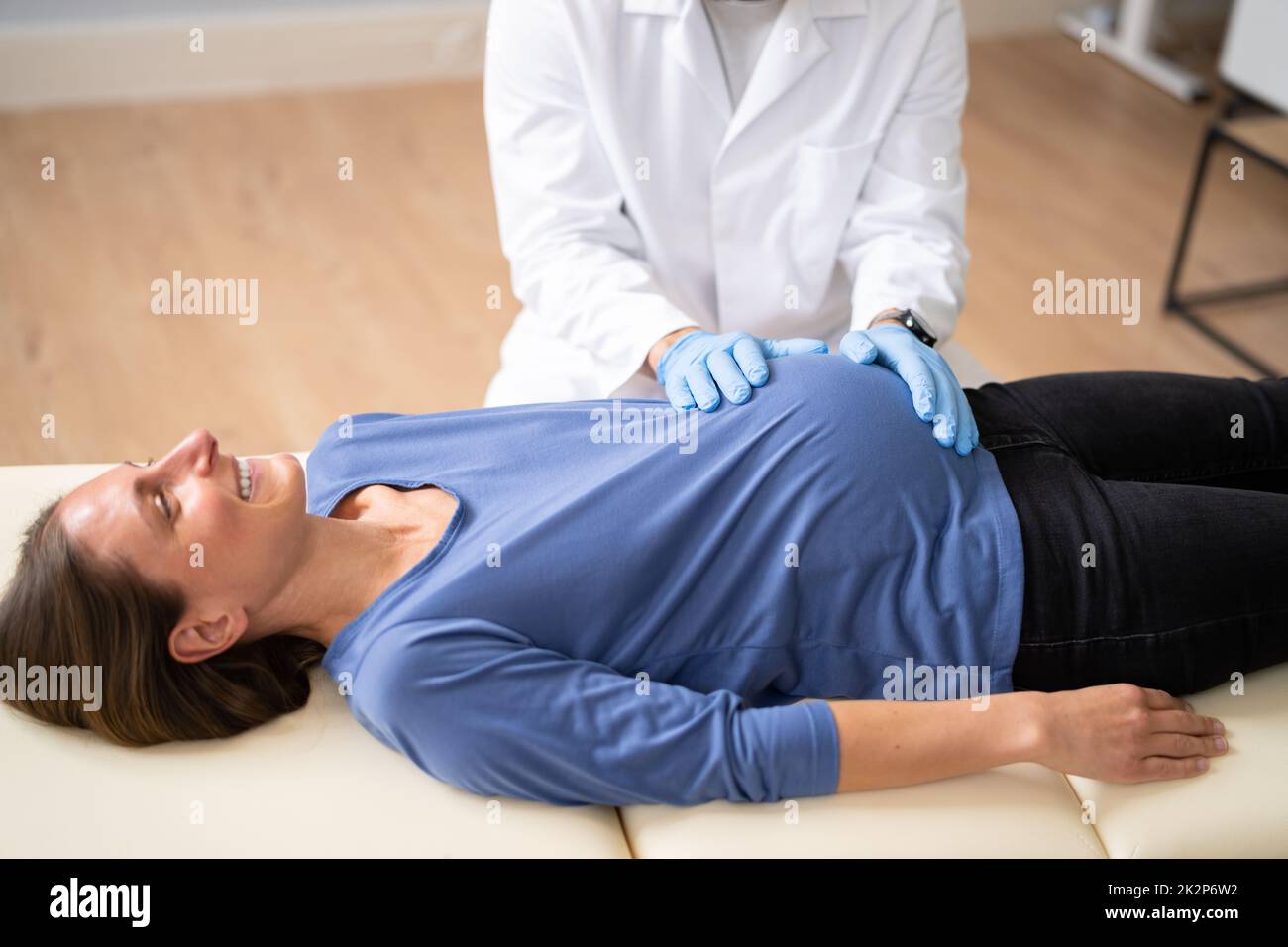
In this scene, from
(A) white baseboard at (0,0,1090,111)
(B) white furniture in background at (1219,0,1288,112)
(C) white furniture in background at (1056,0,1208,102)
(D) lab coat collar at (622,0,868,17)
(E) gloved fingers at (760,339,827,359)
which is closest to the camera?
(E) gloved fingers at (760,339,827,359)

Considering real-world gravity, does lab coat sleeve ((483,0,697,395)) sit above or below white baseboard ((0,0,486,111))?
below

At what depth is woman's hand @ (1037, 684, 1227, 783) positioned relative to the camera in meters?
1.22

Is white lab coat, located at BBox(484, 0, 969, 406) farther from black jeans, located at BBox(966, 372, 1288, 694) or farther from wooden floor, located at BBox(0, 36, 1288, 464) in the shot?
wooden floor, located at BBox(0, 36, 1288, 464)

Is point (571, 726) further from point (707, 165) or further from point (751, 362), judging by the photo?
point (707, 165)

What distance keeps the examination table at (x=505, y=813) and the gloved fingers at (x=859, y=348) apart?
0.46 m

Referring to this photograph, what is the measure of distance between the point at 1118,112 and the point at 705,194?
2214 mm

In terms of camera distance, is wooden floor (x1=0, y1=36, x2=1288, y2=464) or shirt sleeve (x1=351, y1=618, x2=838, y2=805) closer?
shirt sleeve (x1=351, y1=618, x2=838, y2=805)

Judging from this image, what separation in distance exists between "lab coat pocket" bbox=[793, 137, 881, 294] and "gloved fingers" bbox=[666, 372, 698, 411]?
0.36 m

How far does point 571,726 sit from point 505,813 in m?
0.13

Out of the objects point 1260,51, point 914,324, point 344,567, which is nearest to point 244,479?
point 344,567

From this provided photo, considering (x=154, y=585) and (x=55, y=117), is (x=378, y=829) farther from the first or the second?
(x=55, y=117)

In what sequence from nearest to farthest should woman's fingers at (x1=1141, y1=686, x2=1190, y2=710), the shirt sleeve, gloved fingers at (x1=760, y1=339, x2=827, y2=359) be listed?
1. the shirt sleeve
2. woman's fingers at (x1=1141, y1=686, x2=1190, y2=710)
3. gloved fingers at (x1=760, y1=339, x2=827, y2=359)

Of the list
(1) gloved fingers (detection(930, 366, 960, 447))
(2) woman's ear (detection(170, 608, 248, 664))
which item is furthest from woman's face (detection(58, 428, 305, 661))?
(1) gloved fingers (detection(930, 366, 960, 447))

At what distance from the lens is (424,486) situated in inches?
54.6
